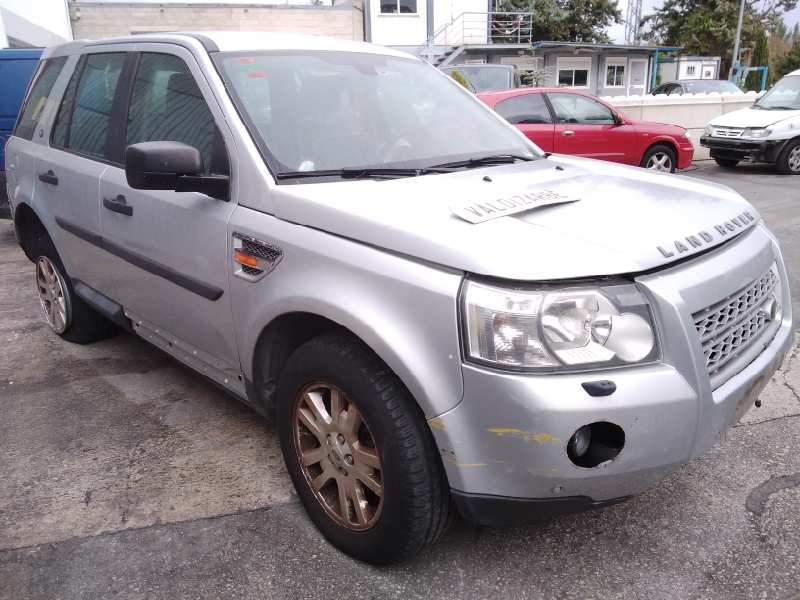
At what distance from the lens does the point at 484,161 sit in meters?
2.93

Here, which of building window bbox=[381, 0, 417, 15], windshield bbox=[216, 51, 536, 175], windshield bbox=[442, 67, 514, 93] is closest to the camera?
windshield bbox=[216, 51, 536, 175]

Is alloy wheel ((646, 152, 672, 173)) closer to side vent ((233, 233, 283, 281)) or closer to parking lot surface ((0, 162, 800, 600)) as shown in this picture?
parking lot surface ((0, 162, 800, 600))

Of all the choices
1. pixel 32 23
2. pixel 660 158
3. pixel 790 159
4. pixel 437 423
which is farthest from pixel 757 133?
pixel 32 23

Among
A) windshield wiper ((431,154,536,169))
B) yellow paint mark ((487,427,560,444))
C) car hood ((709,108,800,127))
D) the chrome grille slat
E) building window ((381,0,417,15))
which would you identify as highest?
building window ((381,0,417,15))

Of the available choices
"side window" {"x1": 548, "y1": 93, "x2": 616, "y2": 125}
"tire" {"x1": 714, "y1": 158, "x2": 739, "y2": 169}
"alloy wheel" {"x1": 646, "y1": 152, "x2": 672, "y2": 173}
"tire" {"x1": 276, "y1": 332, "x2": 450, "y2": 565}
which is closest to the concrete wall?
"tire" {"x1": 714, "y1": 158, "x2": 739, "y2": 169}

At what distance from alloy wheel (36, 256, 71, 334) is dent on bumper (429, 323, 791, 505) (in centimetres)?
329

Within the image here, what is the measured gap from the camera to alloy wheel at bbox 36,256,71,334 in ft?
14.2

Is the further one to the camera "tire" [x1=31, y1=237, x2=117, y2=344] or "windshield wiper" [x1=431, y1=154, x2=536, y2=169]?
"tire" [x1=31, y1=237, x2=117, y2=344]

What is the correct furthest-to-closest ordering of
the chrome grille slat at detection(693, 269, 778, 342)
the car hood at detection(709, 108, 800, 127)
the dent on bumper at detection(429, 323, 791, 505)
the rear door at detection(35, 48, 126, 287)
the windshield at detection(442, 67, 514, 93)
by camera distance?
the windshield at detection(442, 67, 514, 93), the car hood at detection(709, 108, 800, 127), the rear door at detection(35, 48, 126, 287), the chrome grille slat at detection(693, 269, 778, 342), the dent on bumper at detection(429, 323, 791, 505)

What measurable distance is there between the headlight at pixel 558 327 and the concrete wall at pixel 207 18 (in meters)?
25.7

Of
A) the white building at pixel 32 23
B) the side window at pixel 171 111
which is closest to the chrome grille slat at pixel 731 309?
the side window at pixel 171 111

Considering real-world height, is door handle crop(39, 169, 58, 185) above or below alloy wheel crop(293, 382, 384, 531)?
above

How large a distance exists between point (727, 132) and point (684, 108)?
305cm

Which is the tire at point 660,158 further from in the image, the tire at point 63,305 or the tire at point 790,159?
the tire at point 63,305
